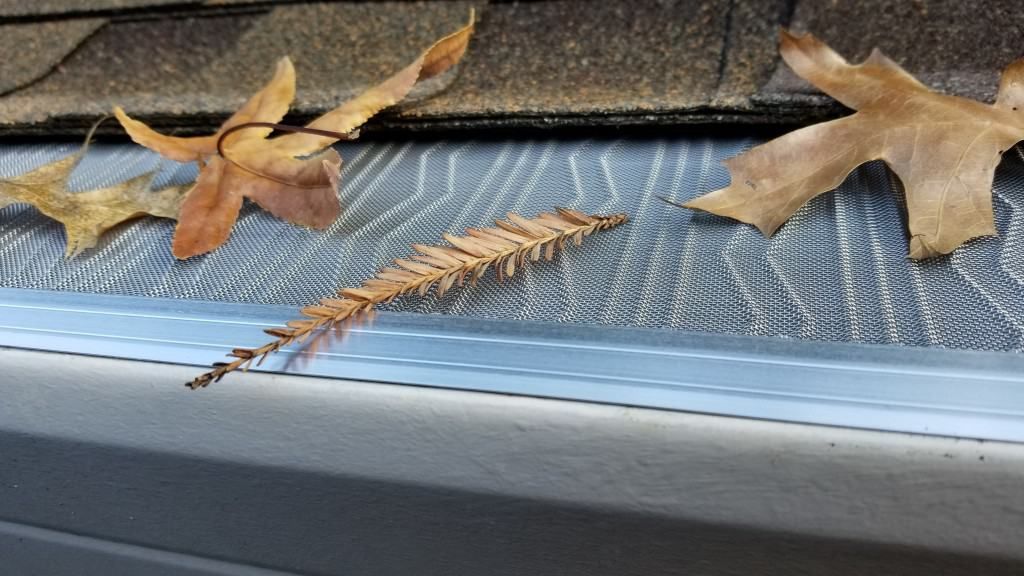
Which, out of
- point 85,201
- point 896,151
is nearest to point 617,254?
point 896,151

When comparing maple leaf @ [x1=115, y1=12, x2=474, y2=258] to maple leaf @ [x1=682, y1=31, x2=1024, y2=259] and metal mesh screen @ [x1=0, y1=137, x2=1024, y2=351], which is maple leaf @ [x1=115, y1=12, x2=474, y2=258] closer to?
metal mesh screen @ [x1=0, y1=137, x2=1024, y2=351]

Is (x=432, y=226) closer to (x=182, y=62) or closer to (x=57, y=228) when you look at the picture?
(x=57, y=228)

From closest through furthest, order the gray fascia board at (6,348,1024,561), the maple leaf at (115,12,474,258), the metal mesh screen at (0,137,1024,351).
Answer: the gray fascia board at (6,348,1024,561) < the metal mesh screen at (0,137,1024,351) < the maple leaf at (115,12,474,258)

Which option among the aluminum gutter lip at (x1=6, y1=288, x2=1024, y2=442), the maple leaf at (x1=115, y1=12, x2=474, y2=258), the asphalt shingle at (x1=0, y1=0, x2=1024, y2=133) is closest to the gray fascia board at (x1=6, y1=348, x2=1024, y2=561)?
the aluminum gutter lip at (x1=6, y1=288, x2=1024, y2=442)

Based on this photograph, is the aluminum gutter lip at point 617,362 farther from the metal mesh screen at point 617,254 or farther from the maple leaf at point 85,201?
the maple leaf at point 85,201

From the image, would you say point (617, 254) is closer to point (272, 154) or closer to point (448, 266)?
point (448, 266)
